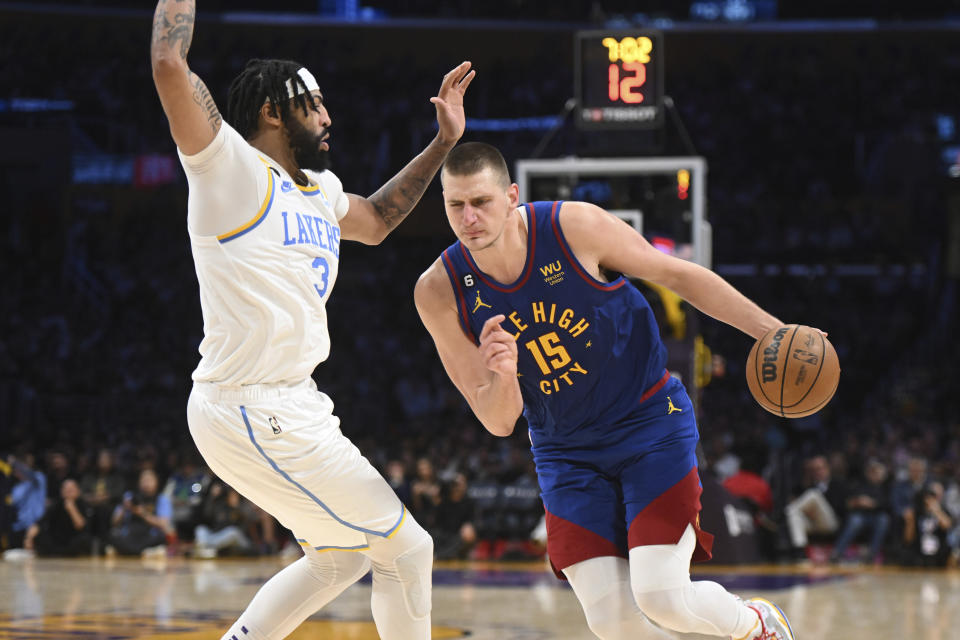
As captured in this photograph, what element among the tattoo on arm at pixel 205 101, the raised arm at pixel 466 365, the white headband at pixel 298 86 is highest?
the white headband at pixel 298 86

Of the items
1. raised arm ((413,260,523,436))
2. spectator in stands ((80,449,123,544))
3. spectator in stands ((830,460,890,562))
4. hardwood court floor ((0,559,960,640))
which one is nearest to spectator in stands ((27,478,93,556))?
spectator in stands ((80,449,123,544))

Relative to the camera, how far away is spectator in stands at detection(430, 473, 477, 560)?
13688 millimetres

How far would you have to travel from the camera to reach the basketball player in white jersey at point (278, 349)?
3898 mm

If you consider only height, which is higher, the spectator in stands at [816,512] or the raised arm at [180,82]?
the raised arm at [180,82]

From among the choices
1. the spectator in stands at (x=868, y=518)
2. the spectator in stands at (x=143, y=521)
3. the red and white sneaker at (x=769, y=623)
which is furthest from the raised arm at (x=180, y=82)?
the spectator in stands at (x=868, y=518)

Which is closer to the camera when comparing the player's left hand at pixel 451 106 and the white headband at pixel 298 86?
the white headband at pixel 298 86

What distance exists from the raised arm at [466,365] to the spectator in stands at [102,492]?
37.2 ft

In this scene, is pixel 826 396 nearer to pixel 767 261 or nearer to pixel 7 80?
pixel 767 261

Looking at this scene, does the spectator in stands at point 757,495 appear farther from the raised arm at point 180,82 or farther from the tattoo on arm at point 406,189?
the raised arm at point 180,82

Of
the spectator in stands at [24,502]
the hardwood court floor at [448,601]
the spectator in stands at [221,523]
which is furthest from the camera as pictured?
the spectator in stands at [24,502]

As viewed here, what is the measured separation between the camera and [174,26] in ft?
12.0

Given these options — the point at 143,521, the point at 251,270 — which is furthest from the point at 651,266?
the point at 143,521

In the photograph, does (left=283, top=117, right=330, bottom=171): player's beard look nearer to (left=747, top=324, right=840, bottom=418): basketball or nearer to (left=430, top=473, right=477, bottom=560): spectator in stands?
(left=747, top=324, right=840, bottom=418): basketball

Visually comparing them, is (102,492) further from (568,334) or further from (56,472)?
(568,334)
